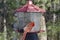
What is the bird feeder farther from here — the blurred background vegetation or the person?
the blurred background vegetation

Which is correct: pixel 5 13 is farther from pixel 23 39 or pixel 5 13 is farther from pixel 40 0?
pixel 23 39

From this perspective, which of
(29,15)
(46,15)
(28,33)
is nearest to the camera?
(28,33)

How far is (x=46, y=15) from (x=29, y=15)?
13.1 ft

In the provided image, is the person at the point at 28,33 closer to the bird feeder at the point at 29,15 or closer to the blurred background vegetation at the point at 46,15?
the bird feeder at the point at 29,15

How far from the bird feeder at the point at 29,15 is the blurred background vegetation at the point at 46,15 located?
343 cm

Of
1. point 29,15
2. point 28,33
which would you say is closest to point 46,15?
point 29,15

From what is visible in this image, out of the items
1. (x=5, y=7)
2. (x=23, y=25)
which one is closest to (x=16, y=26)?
(x=23, y=25)

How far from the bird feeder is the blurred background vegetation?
3432 mm

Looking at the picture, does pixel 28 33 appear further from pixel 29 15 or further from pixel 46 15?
pixel 46 15

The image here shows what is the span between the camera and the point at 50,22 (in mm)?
7133

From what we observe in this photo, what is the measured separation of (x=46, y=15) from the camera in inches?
281

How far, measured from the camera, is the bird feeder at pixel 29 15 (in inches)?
120

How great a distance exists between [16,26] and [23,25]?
0.11 meters

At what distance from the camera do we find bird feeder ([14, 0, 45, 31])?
3.04 meters
